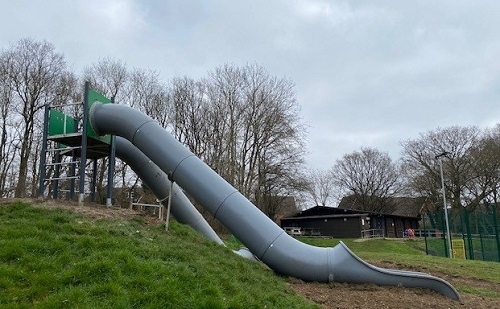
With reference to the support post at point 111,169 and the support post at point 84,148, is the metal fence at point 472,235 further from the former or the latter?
the support post at point 84,148

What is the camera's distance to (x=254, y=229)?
30.4 feet

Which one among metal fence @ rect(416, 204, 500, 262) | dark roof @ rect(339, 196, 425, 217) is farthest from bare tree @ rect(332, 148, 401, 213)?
metal fence @ rect(416, 204, 500, 262)

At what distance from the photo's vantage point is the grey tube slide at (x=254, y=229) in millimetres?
8758

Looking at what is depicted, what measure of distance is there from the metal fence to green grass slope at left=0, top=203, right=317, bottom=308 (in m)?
18.5

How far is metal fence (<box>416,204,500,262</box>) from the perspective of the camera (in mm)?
21859

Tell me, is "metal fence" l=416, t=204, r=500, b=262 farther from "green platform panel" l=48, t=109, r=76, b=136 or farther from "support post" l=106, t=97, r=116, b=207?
"green platform panel" l=48, t=109, r=76, b=136

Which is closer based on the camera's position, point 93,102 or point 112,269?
point 112,269

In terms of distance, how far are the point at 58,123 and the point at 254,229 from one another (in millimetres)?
6303

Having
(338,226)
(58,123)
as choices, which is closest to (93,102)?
(58,123)

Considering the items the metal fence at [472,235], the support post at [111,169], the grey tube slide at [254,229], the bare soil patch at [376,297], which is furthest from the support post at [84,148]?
the metal fence at [472,235]

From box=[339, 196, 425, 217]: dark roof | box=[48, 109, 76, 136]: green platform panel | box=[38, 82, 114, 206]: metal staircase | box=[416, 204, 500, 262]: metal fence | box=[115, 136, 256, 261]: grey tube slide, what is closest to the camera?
box=[38, 82, 114, 206]: metal staircase

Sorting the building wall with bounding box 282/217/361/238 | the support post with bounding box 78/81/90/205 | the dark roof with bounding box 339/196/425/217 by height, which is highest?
the dark roof with bounding box 339/196/425/217

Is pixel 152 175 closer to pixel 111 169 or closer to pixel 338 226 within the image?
pixel 111 169

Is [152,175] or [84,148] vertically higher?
[84,148]
